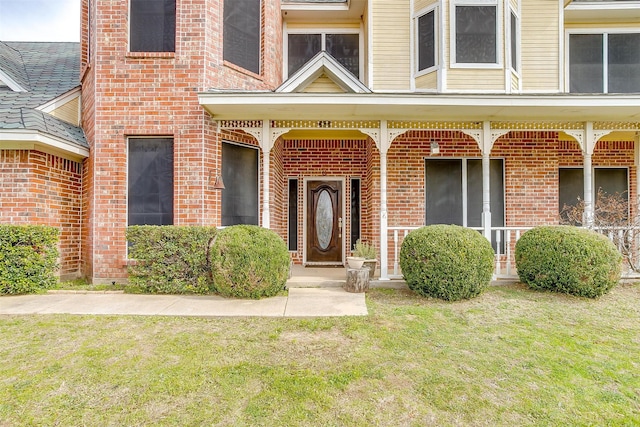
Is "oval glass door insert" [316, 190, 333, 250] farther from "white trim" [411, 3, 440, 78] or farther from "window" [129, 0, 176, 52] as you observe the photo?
"window" [129, 0, 176, 52]

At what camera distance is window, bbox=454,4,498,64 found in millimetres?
7672

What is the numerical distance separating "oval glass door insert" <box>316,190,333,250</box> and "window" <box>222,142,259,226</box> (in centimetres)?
209

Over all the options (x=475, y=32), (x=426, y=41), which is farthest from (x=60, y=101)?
(x=475, y=32)

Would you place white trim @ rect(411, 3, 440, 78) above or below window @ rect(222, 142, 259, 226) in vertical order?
above

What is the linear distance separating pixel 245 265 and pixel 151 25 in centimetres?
524

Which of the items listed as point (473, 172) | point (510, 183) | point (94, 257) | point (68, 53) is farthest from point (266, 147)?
point (68, 53)

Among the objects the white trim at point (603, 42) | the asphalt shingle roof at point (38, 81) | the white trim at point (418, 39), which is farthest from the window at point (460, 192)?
the asphalt shingle roof at point (38, 81)

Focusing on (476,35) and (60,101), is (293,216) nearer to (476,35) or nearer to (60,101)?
(60,101)

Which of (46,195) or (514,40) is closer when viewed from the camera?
(46,195)

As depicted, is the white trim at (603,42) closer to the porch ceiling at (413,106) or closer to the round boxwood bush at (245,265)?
the porch ceiling at (413,106)

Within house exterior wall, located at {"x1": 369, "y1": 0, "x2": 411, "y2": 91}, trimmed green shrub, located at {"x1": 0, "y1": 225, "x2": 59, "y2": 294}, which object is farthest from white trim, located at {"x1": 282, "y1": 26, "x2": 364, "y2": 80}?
trimmed green shrub, located at {"x1": 0, "y1": 225, "x2": 59, "y2": 294}

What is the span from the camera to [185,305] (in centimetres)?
505

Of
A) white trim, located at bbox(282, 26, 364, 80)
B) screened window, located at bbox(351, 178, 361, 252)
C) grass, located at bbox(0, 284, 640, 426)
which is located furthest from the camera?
white trim, located at bbox(282, 26, 364, 80)

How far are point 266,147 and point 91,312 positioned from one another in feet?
13.0
